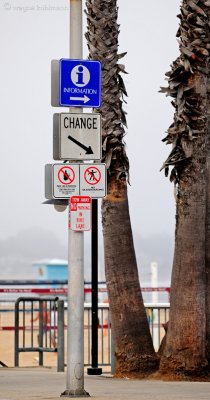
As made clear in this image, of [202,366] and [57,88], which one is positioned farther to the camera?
[202,366]

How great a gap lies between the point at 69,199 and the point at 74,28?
6.40ft

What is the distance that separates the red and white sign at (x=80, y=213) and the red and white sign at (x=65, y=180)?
0.09 meters

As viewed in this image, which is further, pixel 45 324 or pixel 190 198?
pixel 45 324

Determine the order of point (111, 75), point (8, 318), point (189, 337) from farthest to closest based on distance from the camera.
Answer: point (8, 318)
point (111, 75)
point (189, 337)

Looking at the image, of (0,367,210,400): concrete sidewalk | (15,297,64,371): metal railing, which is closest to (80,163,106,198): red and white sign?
(0,367,210,400): concrete sidewalk

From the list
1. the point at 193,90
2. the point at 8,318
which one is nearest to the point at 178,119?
the point at 193,90

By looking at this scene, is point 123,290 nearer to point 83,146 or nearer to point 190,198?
point 190,198

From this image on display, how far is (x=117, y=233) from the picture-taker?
1602 cm

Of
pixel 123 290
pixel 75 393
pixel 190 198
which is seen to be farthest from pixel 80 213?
pixel 123 290

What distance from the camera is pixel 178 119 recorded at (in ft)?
50.1

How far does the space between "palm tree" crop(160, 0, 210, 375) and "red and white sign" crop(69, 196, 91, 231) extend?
310 centimetres

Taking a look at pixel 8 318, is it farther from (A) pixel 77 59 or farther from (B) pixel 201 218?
(A) pixel 77 59

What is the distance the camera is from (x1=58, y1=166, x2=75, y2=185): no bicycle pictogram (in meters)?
12.2

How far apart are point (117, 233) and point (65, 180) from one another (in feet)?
12.8
